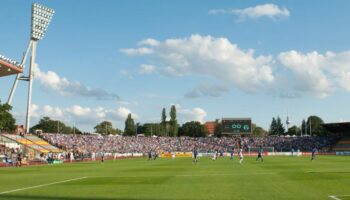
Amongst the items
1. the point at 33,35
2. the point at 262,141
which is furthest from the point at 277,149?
the point at 33,35

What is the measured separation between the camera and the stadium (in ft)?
66.2

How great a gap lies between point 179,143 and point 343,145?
45446mm

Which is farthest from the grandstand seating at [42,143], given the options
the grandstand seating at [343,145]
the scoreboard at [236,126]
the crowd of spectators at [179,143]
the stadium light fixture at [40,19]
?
the grandstand seating at [343,145]

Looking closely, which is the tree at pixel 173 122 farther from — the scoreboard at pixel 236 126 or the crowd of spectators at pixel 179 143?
the scoreboard at pixel 236 126

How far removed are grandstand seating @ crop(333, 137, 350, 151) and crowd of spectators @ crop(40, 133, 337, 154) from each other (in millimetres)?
2857

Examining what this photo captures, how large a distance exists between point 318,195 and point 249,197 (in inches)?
112

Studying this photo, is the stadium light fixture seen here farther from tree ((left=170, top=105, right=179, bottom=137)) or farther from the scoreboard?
tree ((left=170, top=105, right=179, bottom=137))

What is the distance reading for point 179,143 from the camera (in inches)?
5162

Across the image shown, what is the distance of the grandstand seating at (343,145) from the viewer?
115 meters

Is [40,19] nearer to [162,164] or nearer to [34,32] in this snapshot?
[34,32]

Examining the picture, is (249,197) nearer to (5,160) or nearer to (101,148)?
(5,160)

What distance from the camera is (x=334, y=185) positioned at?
22.0m

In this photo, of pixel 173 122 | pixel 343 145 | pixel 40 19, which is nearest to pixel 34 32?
pixel 40 19

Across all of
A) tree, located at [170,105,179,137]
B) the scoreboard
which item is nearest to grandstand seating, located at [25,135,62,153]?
the scoreboard
